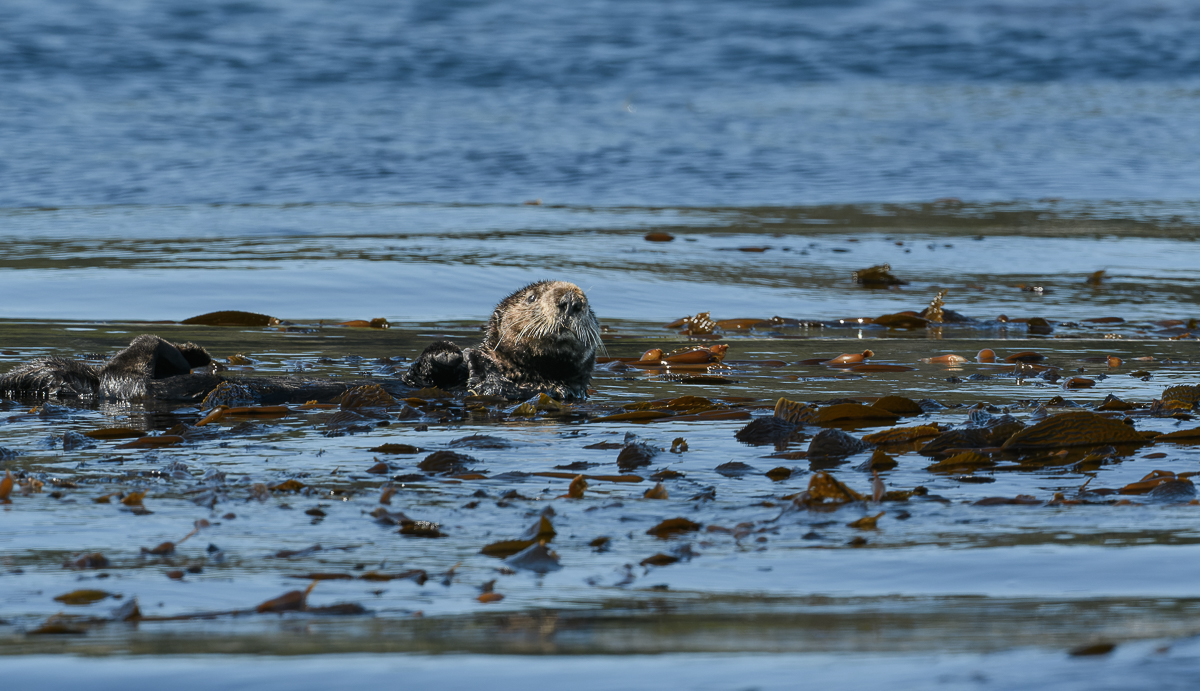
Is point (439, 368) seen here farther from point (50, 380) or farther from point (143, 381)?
point (50, 380)

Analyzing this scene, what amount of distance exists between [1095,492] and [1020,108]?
18.8 m

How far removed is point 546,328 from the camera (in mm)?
5430

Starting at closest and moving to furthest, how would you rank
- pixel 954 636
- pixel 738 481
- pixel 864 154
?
pixel 954 636 < pixel 738 481 < pixel 864 154

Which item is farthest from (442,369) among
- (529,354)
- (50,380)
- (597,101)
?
(597,101)

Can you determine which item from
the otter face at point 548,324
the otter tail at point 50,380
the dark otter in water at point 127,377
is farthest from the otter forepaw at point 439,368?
the otter tail at point 50,380

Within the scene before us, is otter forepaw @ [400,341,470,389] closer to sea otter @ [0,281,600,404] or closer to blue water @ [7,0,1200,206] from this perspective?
sea otter @ [0,281,600,404]

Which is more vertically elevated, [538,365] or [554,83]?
[554,83]

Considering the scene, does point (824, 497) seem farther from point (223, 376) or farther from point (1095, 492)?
point (223, 376)

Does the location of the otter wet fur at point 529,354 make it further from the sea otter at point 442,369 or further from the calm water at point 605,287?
the calm water at point 605,287

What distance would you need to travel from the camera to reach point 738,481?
3.53 m

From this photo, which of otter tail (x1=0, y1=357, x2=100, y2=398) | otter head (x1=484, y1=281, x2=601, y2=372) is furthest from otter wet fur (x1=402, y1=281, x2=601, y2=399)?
otter tail (x1=0, y1=357, x2=100, y2=398)

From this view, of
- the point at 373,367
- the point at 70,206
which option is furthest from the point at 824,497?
the point at 70,206

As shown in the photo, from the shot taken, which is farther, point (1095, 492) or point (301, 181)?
point (301, 181)

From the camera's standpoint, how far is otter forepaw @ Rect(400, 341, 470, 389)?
5.24 m
